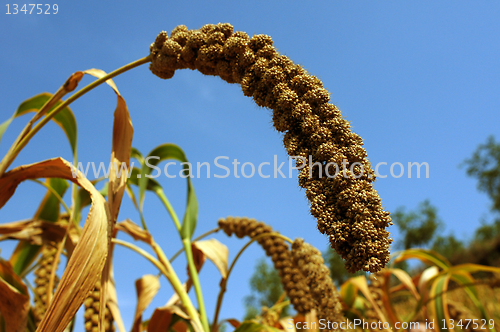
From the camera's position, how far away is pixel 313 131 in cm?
131

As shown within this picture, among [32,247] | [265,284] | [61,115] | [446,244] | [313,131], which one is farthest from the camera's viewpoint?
[446,244]

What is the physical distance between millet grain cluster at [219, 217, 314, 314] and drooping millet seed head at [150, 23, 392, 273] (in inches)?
64.7

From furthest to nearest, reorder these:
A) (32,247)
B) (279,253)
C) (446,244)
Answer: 1. (446,244)
2. (279,253)
3. (32,247)

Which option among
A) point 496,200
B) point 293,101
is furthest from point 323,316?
point 496,200

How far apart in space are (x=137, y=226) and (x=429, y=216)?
39612 mm

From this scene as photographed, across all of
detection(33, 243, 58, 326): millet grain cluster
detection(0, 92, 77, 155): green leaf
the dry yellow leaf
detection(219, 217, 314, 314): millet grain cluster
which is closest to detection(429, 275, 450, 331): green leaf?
detection(219, 217, 314, 314): millet grain cluster

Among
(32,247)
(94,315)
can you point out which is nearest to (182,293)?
(94,315)

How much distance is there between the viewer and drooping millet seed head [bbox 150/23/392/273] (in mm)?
1099

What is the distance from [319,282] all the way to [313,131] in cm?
118

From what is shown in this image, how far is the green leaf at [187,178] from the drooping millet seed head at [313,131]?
118 centimetres

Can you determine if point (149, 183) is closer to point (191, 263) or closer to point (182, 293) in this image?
point (191, 263)

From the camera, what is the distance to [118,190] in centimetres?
181

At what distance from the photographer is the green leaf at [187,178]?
264 cm

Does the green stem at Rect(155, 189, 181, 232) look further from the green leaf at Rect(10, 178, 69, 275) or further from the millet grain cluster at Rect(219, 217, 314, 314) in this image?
the green leaf at Rect(10, 178, 69, 275)
